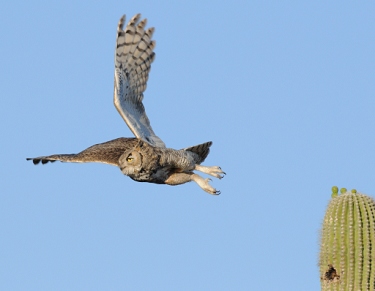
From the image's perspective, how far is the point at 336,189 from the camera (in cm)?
1105

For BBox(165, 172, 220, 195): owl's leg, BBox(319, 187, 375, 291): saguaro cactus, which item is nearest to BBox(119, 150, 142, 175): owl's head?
BBox(165, 172, 220, 195): owl's leg

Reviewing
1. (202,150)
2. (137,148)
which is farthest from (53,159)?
(202,150)

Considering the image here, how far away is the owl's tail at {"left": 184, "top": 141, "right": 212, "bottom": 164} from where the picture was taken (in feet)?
53.1

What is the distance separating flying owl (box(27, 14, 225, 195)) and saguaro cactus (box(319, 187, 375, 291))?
5107 mm

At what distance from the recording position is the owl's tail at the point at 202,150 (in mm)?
16172

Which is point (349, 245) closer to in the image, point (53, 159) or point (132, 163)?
point (132, 163)

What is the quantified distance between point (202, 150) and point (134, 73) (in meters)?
1.99

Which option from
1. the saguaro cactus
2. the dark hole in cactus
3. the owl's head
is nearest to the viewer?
the saguaro cactus

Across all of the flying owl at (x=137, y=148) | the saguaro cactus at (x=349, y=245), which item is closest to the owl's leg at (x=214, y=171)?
the flying owl at (x=137, y=148)

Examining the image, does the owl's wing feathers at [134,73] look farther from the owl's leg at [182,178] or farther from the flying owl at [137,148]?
the owl's leg at [182,178]

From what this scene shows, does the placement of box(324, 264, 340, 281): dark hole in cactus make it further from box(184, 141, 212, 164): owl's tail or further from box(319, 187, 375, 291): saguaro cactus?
box(184, 141, 212, 164): owl's tail

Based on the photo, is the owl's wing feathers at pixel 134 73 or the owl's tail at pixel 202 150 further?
the owl's tail at pixel 202 150

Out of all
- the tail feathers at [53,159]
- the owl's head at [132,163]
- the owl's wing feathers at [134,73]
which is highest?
the owl's wing feathers at [134,73]

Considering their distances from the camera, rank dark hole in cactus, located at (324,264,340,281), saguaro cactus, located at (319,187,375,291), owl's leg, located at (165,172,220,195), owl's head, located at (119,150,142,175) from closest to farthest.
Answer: saguaro cactus, located at (319,187,375,291)
dark hole in cactus, located at (324,264,340,281)
owl's head, located at (119,150,142,175)
owl's leg, located at (165,172,220,195)
